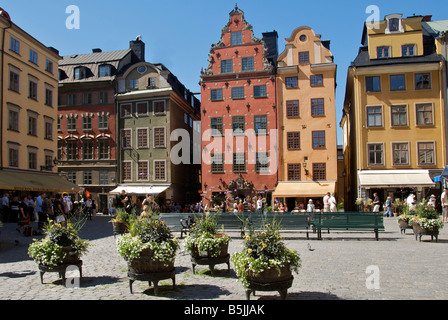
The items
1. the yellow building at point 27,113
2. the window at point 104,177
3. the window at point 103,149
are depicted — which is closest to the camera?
the yellow building at point 27,113

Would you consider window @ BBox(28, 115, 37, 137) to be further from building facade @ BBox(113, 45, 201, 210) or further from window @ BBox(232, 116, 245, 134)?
window @ BBox(232, 116, 245, 134)

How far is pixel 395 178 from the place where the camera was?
32.1 metres

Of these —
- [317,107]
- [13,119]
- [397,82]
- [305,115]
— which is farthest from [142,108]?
[397,82]

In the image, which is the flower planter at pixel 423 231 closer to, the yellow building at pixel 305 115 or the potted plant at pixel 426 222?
A: the potted plant at pixel 426 222

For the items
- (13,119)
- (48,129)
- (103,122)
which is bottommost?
(48,129)

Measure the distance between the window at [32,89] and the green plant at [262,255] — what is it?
31893 millimetres

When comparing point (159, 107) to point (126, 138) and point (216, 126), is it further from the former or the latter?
point (216, 126)

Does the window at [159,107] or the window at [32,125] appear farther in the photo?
the window at [159,107]

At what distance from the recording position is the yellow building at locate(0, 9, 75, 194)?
30.5 metres

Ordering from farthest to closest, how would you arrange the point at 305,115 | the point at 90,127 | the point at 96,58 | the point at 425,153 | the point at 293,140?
1. the point at 96,58
2. the point at 90,127
3. the point at 293,140
4. the point at 305,115
5. the point at 425,153

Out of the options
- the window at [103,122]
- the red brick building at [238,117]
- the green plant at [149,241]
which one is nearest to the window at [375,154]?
the red brick building at [238,117]

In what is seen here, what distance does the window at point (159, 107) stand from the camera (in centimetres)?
3997

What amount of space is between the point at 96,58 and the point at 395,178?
3137 centimetres
